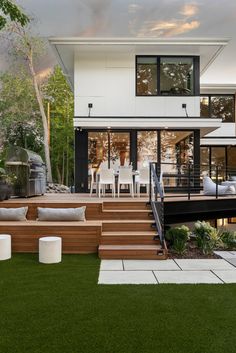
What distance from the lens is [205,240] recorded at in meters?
7.57

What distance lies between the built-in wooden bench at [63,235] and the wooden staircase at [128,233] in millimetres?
235

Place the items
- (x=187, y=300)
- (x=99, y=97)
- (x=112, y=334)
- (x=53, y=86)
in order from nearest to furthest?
(x=112, y=334)
(x=187, y=300)
(x=99, y=97)
(x=53, y=86)

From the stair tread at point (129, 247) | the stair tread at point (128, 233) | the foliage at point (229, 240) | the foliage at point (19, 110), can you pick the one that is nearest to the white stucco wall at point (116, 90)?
the foliage at point (229, 240)

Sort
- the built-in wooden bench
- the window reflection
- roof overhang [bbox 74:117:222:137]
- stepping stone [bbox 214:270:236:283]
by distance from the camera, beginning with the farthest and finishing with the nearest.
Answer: the window reflection < roof overhang [bbox 74:117:222:137] < the built-in wooden bench < stepping stone [bbox 214:270:236:283]

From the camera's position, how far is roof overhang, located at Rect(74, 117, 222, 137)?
12.2m

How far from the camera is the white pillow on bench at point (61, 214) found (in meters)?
7.46

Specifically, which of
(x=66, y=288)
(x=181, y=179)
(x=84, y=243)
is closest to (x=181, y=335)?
(x=66, y=288)

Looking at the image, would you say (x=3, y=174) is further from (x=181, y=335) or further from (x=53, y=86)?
(x=53, y=86)

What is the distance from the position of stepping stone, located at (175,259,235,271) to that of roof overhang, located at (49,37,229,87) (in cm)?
844

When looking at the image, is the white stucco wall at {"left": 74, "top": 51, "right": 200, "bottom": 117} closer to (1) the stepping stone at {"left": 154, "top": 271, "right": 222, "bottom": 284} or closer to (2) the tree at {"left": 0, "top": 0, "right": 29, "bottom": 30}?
(2) the tree at {"left": 0, "top": 0, "right": 29, "bottom": 30}

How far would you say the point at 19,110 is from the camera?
2872cm

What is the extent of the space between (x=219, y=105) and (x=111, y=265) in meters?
14.7

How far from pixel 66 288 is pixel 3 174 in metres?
5.20

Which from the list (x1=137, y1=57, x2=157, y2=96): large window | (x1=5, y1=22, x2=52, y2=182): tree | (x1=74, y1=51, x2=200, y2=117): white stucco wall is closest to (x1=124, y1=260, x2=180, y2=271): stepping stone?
(x1=74, y1=51, x2=200, y2=117): white stucco wall
